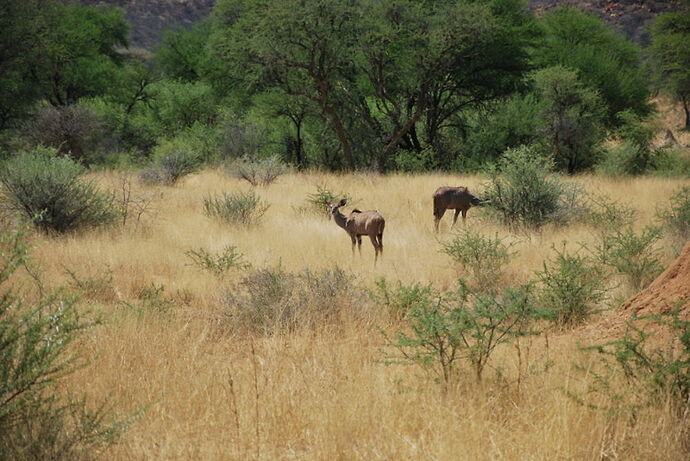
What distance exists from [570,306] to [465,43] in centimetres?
1625

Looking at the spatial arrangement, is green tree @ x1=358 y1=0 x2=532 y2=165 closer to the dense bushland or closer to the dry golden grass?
the dense bushland

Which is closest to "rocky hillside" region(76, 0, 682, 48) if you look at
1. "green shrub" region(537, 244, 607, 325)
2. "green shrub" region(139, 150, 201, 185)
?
"green shrub" region(139, 150, 201, 185)

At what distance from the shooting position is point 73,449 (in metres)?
2.97

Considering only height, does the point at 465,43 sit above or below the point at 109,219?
above

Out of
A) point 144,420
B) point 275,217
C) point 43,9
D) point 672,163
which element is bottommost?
point 672,163

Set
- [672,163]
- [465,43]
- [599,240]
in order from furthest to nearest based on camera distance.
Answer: [672,163]
[465,43]
[599,240]

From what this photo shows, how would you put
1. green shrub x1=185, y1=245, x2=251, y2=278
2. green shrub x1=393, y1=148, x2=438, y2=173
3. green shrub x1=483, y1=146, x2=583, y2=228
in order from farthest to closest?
green shrub x1=393, y1=148, x2=438, y2=173, green shrub x1=483, y1=146, x2=583, y2=228, green shrub x1=185, y1=245, x2=251, y2=278

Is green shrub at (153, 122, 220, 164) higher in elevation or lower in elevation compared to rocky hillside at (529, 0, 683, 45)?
lower

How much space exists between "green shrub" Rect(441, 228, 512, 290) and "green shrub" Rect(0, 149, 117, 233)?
21.2 feet

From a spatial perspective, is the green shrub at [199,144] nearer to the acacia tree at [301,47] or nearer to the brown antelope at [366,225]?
the acacia tree at [301,47]

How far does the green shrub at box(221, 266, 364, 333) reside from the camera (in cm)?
541

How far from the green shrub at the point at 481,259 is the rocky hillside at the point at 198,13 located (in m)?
65.4

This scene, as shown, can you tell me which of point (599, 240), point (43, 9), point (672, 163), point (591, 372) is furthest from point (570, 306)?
point (43, 9)

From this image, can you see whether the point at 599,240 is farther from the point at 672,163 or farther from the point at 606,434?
the point at 672,163
